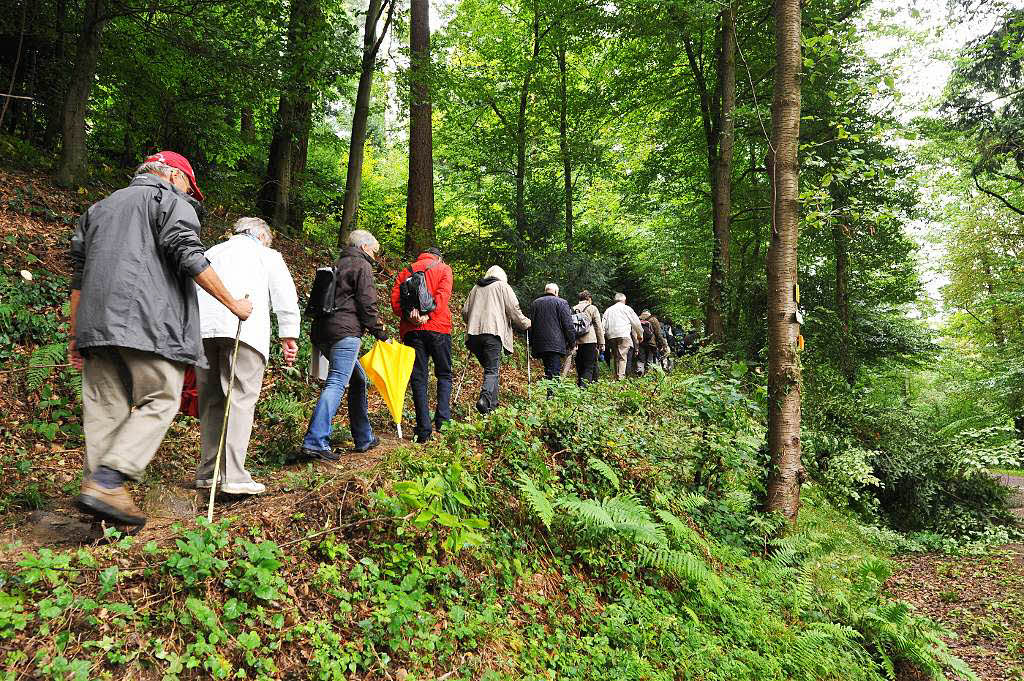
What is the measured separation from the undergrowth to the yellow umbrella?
1251 mm

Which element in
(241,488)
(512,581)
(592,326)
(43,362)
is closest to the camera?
(512,581)

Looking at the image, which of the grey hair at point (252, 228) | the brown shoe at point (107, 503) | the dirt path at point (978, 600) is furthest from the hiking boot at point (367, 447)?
the dirt path at point (978, 600)

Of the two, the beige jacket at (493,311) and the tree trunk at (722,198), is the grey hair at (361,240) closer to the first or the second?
the beige jacket at (493,311)

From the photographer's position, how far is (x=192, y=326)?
400 cm

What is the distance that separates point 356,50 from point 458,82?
2.08 meters

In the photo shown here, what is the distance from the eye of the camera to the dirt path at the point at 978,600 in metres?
7.22

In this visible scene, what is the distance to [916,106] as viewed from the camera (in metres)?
15.7

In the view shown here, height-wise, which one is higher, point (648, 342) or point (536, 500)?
point (648, 342)

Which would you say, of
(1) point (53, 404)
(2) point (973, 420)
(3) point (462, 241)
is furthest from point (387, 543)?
(2) point (973, 420)

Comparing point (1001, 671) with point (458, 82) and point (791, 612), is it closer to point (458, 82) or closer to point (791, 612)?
point (791, 612)

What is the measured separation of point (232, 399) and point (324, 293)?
5.57ft

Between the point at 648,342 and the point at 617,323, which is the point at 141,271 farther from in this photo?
the point at 648,342

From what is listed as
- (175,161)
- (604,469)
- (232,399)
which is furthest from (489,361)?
(175,161)

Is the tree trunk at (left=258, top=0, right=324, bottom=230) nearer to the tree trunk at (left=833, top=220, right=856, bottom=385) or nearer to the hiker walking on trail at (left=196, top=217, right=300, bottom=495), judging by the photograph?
the hiker walking on trail at (left=196, top=217, right=300, bottom=495)
